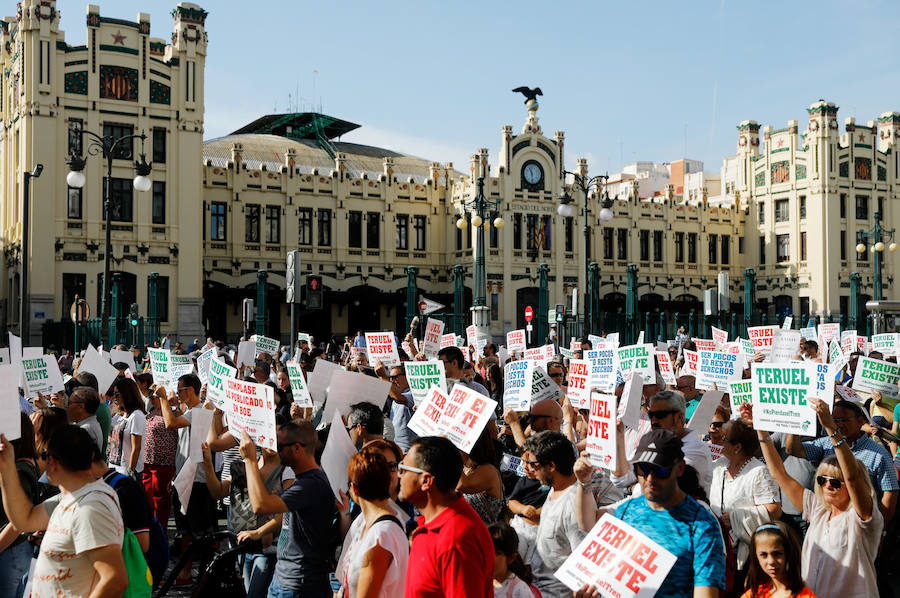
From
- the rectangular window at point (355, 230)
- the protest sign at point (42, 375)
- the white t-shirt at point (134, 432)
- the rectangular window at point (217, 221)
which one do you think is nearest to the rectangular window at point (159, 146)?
the rectangular window at point (217, 221)

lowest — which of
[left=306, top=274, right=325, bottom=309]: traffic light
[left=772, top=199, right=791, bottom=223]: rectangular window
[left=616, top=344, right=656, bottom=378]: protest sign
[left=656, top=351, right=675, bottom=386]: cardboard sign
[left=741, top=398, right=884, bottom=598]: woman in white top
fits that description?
[left=741, top=398, right=884, bottom=598]: woman in white top

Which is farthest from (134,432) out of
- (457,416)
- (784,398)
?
(784,398)

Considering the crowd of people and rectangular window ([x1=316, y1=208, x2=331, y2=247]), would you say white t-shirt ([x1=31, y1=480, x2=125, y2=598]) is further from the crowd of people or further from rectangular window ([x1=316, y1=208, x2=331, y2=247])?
rectangular window ([x1=316, y1=208, x2=331, y2=247])

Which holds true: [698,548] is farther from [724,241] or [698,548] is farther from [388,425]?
[724,241]

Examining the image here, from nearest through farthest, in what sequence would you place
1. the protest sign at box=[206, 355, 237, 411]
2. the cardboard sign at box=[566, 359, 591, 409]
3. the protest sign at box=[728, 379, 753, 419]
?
the protest sign at box=[728, 379, 753, 419], the protest sign at box=[206, 355, 237, 411], the cardboard sign at box=[566, 359, 591, 409]

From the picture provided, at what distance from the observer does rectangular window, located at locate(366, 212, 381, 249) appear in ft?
152

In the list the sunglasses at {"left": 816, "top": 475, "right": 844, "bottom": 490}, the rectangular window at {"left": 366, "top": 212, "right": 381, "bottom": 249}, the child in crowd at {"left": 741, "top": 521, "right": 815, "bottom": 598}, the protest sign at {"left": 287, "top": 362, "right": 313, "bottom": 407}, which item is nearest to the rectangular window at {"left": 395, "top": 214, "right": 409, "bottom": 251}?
the rectangular window at {"left": 366, "top": 212, "right": 381, "bottom": 249}

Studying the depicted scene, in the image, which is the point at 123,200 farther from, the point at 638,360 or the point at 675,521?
the point at 675,521

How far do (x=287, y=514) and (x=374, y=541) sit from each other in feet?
4.20

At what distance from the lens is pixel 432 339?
640 inches

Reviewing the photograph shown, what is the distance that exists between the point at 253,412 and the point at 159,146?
35579 millimetres

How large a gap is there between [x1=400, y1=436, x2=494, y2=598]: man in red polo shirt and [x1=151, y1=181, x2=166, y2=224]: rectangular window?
124 ft

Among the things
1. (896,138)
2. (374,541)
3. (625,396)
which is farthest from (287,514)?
(896,138)

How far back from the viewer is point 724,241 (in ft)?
184
